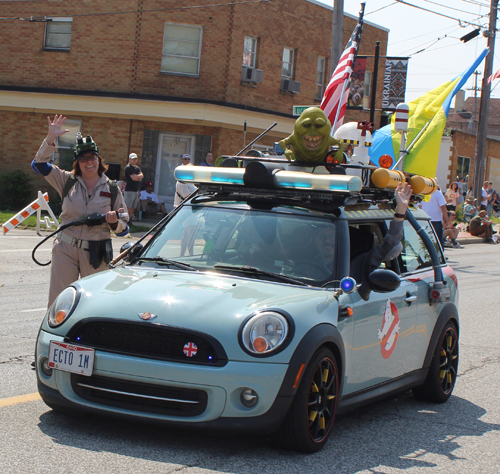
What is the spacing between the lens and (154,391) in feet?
14.3

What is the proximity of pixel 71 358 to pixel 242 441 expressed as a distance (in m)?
1.14

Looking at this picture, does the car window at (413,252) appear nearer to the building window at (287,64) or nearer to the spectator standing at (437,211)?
the spectator standing at (437,211)

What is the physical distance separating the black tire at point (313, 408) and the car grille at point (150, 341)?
0.52 metres

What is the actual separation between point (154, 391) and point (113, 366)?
270mm

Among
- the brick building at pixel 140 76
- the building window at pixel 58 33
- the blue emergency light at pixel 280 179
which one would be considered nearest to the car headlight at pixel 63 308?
the blue emergency light at pixel 280 179

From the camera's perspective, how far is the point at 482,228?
27.7 m

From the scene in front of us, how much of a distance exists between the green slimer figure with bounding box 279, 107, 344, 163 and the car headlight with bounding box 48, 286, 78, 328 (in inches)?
107

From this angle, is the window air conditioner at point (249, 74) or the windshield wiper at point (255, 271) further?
the window air conditioner at point (249, 74)

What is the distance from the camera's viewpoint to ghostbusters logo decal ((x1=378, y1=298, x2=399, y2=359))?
17.7 ft

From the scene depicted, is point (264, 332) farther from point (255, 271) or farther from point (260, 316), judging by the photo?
point (255, 271)

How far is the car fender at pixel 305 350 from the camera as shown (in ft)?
14.1

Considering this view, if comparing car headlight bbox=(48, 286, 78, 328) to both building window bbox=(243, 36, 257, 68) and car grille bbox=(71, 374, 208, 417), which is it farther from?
building window bbox=(243, 36, 257, 68)

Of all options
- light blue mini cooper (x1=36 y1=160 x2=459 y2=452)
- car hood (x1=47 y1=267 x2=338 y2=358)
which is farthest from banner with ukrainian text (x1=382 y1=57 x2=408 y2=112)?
car hood (x1=47 y1=267 x2=338 y2=358)

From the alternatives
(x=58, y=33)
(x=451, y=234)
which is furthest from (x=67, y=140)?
(x=451, y=234)
